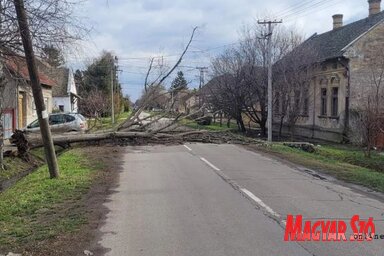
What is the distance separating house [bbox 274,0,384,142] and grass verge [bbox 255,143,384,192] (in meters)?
4.24

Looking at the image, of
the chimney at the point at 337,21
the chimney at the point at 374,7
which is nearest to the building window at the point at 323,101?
the chimney at the point at 374,7

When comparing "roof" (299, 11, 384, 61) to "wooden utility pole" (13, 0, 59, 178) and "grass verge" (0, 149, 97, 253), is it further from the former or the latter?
"grass verge" (0, 149, 97, 253)

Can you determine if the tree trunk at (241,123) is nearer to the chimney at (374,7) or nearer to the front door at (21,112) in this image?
the chimney at (374,7)

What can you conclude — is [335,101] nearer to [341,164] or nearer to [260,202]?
[341,164]

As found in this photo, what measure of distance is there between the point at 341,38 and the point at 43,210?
30.3 metres

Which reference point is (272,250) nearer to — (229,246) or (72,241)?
(229,246)

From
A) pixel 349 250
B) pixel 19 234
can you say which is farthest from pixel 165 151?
pixel 349 250

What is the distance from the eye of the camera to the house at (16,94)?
15180 mm

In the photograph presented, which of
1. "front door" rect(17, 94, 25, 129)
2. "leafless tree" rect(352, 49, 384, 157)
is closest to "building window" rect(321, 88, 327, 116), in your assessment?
"leafless tree" rect(352, 49, 384, 157)

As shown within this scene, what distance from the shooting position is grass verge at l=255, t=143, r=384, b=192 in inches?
526

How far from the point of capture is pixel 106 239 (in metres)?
6.88

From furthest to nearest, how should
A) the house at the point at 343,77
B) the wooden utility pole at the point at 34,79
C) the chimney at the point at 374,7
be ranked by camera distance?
1. the chimney at the point at 374,7
2. the house at the point at 343,77
3. the wooden utility pole at the point at 34,79

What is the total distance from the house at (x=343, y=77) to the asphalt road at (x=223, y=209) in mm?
16123

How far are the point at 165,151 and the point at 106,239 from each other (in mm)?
14417
